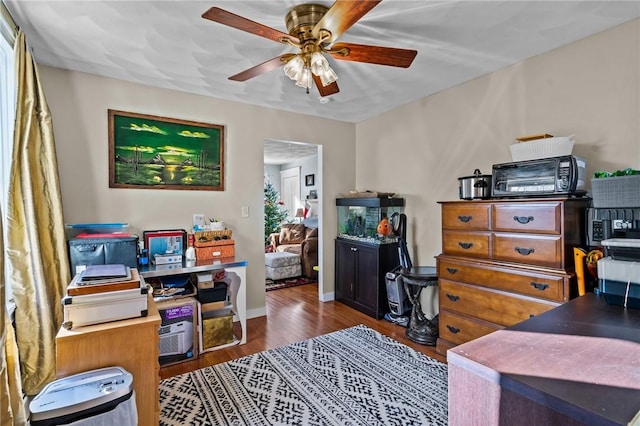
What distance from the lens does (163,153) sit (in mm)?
3115

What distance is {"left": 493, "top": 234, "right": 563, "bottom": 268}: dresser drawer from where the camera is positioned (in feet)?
6.64

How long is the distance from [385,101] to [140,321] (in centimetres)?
310

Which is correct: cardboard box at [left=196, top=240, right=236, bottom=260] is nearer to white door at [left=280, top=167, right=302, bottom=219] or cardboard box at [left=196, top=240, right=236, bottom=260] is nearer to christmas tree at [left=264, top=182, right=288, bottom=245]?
christmas tree at [left=264, top=182, right=288, bottom=245]

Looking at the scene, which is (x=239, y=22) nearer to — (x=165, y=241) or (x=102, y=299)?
(x=102, y=299)

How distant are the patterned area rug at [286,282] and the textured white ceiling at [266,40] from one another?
303 cm

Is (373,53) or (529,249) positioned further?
(529,249)

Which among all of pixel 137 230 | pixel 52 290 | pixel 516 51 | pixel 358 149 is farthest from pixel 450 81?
pixel 52 290

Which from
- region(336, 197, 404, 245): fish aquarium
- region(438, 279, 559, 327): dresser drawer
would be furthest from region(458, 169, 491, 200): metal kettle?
region(336, 197, 404, 245): fish aquarium

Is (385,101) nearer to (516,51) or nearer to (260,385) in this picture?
(516,51)

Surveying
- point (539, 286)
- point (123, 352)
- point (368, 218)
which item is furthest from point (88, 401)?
point (368, 218)

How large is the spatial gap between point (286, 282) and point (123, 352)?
3665 mm

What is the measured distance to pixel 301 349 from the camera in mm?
2834

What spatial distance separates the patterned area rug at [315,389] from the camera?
196 cm

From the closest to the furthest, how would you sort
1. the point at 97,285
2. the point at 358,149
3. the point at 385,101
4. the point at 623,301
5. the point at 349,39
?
the point at 623,301
the point at 97,285
the point at 349,39
the point at 385,101
the point at 358,149
